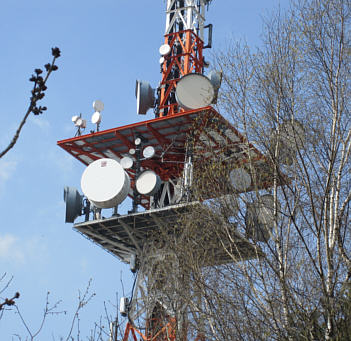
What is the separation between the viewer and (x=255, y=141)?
1582 centimetres

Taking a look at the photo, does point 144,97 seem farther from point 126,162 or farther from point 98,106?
point 126,162

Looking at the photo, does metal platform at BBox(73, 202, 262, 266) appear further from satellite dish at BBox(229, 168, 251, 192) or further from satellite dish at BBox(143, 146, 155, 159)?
satellite dish at BBox(229, 168, 251, 192)

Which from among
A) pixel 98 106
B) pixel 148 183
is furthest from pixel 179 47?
pixel 148 183

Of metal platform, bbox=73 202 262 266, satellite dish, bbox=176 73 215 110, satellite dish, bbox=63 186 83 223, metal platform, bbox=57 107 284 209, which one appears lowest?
metal platform, bbox=73 202 262 266

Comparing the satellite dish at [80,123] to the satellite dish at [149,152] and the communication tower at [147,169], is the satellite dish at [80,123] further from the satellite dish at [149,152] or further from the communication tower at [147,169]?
the satellite dish at [149,152]

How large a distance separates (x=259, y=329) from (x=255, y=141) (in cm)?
431

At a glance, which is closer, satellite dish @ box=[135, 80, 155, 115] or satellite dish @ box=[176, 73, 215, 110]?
satellite dish @ box=[176, 73, 215, 110]

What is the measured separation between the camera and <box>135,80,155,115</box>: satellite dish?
33500 millimetres

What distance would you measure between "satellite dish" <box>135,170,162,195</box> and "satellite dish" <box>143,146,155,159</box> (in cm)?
71

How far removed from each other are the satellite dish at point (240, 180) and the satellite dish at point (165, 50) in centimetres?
1819

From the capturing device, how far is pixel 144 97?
33656mm

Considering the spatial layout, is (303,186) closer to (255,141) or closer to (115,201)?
(255,141)

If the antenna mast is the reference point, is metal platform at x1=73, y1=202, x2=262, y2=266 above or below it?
below

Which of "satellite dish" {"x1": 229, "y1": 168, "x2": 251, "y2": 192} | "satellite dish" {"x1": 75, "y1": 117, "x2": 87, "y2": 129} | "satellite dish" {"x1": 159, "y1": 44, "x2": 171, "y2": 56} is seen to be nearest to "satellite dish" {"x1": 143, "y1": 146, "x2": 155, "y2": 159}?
"satellite dish" {"x1": 75, "y1": 117, "x2": 87, "y2": 129}
